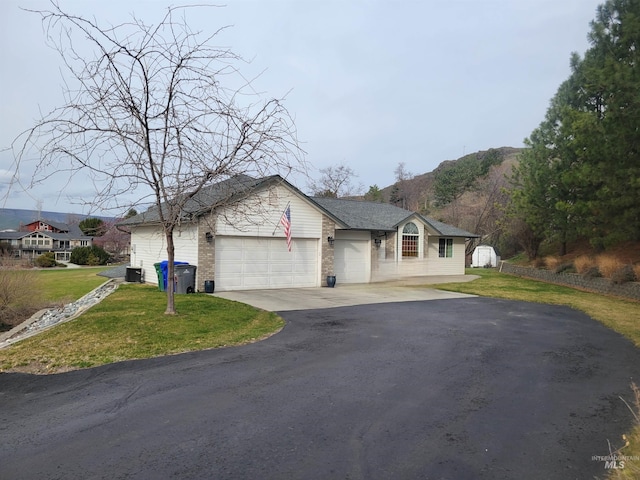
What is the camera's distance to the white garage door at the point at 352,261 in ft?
66.3

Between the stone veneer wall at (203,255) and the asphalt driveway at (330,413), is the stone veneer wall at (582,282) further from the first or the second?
the stone veneer wall at (203,255)

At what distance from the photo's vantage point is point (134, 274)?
19.9 meters

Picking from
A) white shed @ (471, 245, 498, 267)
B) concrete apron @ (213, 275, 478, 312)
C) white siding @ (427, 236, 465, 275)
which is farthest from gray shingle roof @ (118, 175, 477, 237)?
white shed @ (471, 245, 498, 267)

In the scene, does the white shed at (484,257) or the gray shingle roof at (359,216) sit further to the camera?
the white shed at (484,257)

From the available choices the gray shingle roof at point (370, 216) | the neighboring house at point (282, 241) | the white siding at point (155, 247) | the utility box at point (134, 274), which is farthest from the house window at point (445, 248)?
the utility box at point (134, 274)

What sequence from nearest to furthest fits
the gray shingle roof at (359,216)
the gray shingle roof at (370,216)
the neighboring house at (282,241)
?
the neighboring house at (282,241), the gray shingle roof at (359,216), the gray shingle roof at (370,216)

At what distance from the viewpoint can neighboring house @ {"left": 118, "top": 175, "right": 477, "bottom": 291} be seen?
50.5ft

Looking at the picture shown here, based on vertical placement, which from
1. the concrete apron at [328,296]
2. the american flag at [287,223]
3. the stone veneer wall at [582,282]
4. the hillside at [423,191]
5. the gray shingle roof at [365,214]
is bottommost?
the concrete apron at [328,296]

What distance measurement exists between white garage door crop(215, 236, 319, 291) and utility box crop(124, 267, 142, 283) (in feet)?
19.3

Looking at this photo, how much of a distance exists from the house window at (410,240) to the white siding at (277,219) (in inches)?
286

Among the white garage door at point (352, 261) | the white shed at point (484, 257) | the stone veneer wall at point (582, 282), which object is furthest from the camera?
the white shed at point (484, 257)

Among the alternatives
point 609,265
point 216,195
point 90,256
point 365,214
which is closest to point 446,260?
point 365,214

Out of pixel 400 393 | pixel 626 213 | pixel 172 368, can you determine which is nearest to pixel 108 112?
pixel 172 368

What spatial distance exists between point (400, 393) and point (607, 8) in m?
19.4
